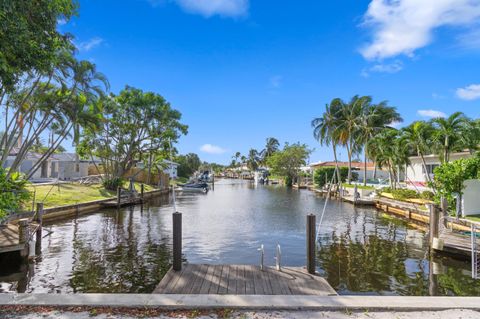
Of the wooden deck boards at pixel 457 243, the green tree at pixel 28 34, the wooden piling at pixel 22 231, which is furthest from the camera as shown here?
the wooden deck boards at pixel 457 243

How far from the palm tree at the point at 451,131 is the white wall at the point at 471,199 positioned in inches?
230

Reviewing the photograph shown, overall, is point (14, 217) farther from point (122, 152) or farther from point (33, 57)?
point (122, 152)

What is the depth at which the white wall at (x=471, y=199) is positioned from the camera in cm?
1850

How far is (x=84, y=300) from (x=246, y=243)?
1097cm

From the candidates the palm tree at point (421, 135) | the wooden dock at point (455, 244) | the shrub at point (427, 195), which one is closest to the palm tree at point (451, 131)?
the palm tree at point (421, 135)

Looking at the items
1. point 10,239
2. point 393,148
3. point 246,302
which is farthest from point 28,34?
point 393,148

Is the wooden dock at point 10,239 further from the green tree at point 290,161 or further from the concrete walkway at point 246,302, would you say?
the green tree at point 290,161

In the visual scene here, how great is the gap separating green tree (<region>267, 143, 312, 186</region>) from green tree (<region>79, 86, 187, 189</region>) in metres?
36.7

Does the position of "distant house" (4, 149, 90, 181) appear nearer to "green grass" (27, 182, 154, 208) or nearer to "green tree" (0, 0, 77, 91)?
"green grass" (27, 182, 154, 208)

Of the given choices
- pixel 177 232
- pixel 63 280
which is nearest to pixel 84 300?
pixel 177 232

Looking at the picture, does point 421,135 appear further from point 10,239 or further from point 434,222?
point 10,239

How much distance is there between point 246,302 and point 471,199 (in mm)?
18444

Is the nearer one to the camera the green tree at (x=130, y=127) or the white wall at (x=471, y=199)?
the white wall at (x=471, y=199)

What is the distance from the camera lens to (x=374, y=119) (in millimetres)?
43094
